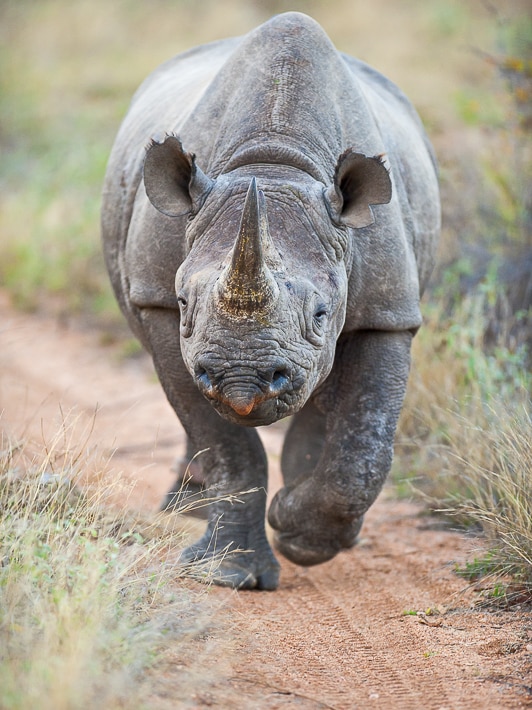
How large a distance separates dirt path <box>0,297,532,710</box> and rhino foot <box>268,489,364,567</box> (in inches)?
7.2

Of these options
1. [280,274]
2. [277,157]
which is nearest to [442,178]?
[277,157]

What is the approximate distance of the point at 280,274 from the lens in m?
4.00

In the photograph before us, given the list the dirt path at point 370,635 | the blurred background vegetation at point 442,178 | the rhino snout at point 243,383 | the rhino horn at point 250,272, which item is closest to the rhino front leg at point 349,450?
the dirt path at point 370,635

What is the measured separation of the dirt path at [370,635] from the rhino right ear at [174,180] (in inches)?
37.8

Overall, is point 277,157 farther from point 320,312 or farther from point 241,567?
point 241,567

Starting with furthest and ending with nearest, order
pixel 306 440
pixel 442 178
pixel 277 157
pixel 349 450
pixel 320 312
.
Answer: pixel 442 178 < pixel 306 440 < pixel 349 450 < pixel 277 157 < pixel 320 312

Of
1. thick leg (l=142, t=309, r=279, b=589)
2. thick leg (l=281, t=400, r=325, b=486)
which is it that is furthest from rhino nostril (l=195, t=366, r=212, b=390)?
thick leg (l=281, t=400, r=325, b=486)

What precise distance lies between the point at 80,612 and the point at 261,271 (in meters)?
1.32

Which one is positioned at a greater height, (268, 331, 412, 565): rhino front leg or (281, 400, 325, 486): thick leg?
(268, 331, 412, 565): rhino front leg

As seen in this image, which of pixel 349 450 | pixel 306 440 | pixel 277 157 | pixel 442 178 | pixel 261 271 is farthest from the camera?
pixel 442 178

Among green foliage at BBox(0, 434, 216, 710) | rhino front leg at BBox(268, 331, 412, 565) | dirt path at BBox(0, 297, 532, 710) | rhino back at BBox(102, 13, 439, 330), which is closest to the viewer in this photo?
green foliage at BBox(0, 434, 216, 710)

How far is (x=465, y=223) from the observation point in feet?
30.9

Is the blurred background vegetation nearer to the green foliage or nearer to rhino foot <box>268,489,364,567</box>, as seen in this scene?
rhino foot <box>268,489,364,567</box>

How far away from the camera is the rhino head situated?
12.6ft
